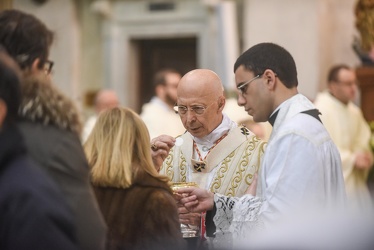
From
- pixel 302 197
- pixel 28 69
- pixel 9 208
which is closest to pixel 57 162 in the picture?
pixel 9 208

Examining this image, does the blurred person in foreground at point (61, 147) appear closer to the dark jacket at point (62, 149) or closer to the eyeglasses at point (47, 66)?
the dark jacket at point (62, 149)

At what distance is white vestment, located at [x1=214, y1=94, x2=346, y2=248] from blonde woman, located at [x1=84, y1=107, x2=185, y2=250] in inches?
13.5

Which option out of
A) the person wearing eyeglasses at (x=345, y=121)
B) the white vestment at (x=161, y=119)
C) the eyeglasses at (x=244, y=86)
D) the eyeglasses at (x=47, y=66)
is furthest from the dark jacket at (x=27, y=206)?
the person wearing eyeglasses at (x=345, y=121)

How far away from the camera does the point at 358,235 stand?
1944mm

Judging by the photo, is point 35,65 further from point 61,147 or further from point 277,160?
point 277,160

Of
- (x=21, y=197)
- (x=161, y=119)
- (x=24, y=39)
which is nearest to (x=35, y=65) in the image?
(x=24, y=39)

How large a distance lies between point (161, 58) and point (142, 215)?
959 cm

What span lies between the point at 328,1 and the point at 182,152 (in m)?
7.80

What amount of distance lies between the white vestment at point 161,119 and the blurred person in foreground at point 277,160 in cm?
514

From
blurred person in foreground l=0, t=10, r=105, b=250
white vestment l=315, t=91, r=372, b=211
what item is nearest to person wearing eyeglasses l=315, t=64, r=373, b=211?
white vestment l=315, t=91, r=372, b=211

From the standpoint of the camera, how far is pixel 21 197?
2.86 metres

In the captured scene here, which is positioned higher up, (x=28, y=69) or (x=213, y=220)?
(x=28, y=69)

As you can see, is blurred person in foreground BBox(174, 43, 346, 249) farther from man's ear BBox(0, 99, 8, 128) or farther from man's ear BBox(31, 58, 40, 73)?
man's ear BBox(0, 99, 8, 128)

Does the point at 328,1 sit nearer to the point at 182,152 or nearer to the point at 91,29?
the point at 91,29
